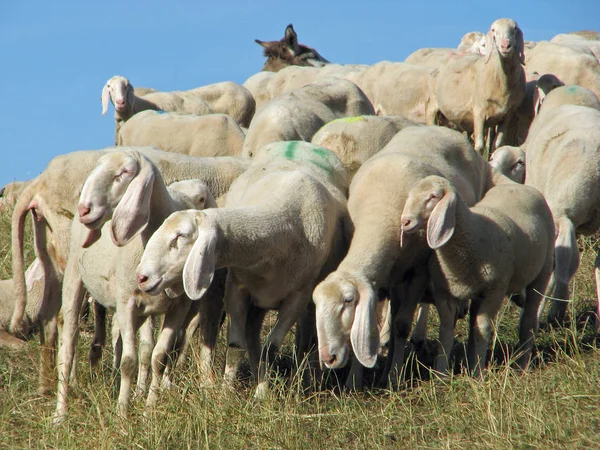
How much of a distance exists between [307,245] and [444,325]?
3.36ft

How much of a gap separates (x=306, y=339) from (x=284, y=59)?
17438mm

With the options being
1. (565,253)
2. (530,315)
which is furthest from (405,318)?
(565,253)

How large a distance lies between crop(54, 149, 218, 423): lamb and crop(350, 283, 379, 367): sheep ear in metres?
0.99

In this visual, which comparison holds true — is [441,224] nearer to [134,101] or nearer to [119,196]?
[119,196]

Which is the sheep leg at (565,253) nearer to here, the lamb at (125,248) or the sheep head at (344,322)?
the sheep head at (344,322)

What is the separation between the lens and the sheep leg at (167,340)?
5.26 meters

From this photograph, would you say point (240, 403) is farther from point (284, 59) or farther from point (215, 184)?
point (284, 59)

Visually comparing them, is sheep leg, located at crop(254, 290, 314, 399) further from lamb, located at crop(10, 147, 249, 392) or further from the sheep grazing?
the sheep grazing

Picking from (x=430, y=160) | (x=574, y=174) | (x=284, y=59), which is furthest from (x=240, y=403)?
(x=284, y=59)

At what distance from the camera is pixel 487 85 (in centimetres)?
1153

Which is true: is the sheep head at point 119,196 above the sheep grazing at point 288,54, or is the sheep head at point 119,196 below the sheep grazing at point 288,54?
above

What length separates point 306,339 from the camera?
19.9 feet

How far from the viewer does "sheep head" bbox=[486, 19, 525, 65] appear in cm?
1083

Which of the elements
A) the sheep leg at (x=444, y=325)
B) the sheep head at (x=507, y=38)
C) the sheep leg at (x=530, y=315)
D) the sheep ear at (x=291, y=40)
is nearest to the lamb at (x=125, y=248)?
the sheep leg at (x=444, y=325)
